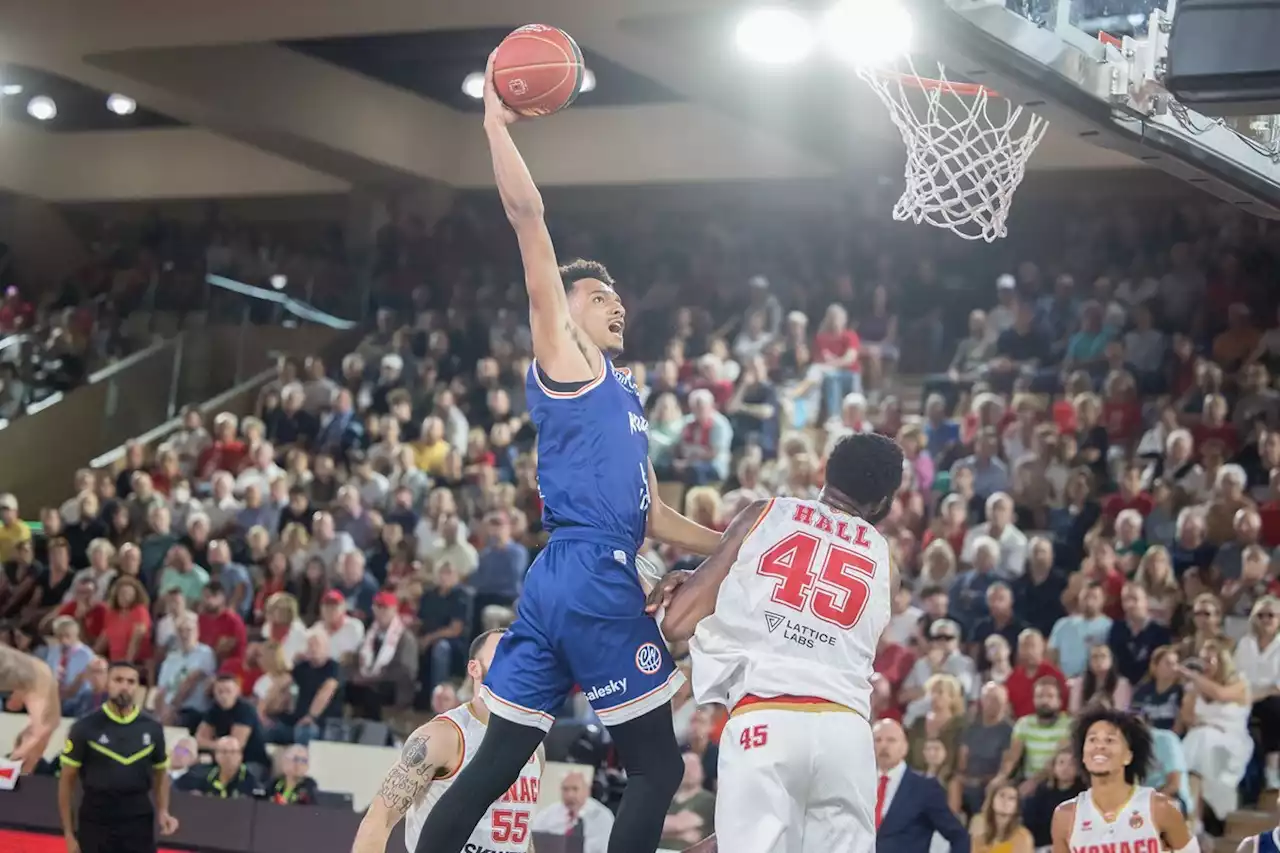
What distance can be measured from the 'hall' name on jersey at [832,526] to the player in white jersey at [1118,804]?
2.24 m

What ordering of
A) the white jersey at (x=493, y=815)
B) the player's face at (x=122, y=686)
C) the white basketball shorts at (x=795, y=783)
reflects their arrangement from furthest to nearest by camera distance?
the player's face at (x=122, y=686)
the white jersey at (x=493, y=815)
the white basketball shorts at (x=795, y=783)

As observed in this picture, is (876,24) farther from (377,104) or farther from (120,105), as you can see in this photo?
(120,105)

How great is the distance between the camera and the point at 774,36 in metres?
14.4

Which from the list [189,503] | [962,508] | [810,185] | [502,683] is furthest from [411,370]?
[502,683]

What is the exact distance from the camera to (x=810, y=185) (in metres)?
18.4

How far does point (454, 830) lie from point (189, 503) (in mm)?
10603

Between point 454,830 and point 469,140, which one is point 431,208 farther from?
point 454,830

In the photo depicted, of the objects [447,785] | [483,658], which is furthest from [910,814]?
[447,785]

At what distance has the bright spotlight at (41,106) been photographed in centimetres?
1998

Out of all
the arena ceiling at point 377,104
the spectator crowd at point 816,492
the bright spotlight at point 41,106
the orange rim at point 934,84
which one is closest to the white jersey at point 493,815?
the orange rim at point 934,84

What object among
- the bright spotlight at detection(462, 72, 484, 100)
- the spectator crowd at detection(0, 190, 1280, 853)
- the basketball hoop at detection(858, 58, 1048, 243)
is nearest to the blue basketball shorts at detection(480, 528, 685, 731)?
the basketball hoop at detection(858, 58, 1048, 243)

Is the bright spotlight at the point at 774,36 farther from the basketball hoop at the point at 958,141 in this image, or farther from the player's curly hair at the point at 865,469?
the player's curly hair at the point at 865,469

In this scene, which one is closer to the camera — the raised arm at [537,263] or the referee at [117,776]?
the raised arm at [537,263]

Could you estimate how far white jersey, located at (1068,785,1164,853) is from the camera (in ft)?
20.5
